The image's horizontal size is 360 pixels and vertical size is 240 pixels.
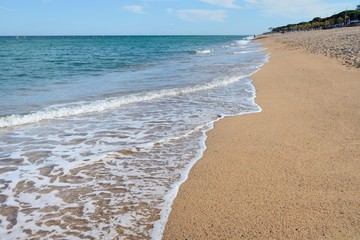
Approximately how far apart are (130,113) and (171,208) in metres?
5.26

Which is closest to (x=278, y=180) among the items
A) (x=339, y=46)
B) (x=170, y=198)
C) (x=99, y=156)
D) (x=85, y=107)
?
(x=170, y=198)

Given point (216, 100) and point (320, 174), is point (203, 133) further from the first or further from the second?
point (216, 100)

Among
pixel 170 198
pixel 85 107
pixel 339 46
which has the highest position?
pixel 339 46

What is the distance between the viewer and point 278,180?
4352 mm

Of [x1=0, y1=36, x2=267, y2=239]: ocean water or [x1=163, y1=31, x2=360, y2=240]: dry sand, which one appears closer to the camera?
[x1=163, y1=31, x2=360, y2=240]: dry sand

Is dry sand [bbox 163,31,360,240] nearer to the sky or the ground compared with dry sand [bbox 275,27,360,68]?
nearer to the ground

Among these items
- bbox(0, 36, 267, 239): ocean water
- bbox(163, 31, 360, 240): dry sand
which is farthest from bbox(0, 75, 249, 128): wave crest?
bbox(163, 31, 360, 240): dry sand

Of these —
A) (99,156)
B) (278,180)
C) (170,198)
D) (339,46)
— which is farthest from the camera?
(339,46)

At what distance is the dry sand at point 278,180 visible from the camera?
3303mm

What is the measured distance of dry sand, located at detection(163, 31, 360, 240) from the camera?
3303 millimetres

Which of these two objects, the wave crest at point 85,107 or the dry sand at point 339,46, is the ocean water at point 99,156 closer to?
the wave crest at point 85,107

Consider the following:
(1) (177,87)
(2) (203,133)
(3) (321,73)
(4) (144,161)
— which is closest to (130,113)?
(2) (203,133)

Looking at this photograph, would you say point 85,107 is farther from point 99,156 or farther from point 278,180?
point 278,180

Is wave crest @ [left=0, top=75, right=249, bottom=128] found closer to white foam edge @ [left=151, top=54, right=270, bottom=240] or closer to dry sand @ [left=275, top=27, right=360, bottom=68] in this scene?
white foam edge @ [left=151, top=54, right=270, bottom=240]
